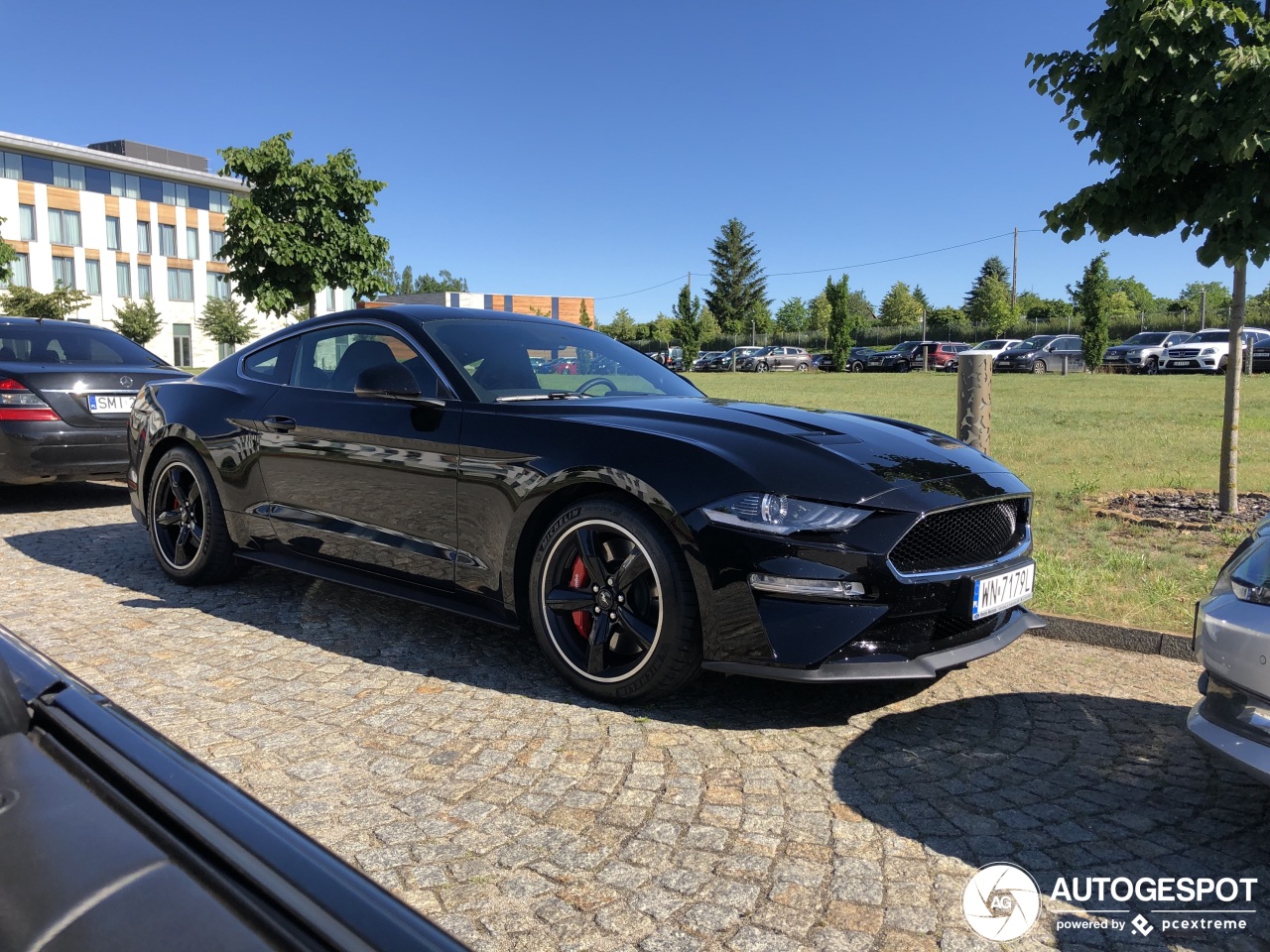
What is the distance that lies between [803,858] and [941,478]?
1564 mm

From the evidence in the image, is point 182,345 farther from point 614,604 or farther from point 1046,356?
point 614,604

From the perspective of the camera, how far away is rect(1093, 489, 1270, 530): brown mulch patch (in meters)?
6.87

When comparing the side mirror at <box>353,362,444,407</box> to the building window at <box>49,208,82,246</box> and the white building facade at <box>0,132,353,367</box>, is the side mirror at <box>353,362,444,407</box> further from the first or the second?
the building window at <box>49,208,82,246</box>

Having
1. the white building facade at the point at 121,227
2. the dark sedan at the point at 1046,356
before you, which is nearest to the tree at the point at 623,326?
the white building facade at the point at 121,227

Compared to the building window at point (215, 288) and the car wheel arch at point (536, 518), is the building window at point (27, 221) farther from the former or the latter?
the car wheel arch at point (536, 518)

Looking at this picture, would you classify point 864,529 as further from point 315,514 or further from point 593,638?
point 315,514

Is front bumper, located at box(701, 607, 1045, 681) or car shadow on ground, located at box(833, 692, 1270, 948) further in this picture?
front bumper, located at box(701, 607, 1045, 681)

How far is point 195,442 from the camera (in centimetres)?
523

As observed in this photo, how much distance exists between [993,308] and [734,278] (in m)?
35.0

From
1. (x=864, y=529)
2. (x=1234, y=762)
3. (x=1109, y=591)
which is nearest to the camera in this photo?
(x=1234, y=762)

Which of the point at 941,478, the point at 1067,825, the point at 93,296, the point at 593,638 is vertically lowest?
the point at 1067,825

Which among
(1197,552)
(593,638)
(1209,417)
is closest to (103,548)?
(593,638)
